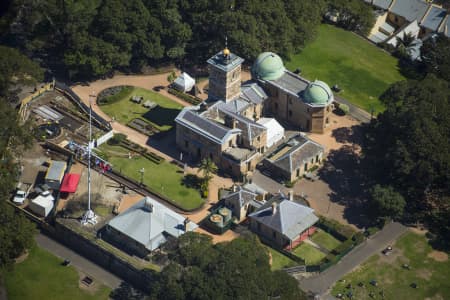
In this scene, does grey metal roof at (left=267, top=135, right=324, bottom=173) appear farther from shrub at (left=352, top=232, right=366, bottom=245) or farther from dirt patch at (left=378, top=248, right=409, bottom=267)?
dirt patch at (left=378, top=248, right=409, bottom=267)

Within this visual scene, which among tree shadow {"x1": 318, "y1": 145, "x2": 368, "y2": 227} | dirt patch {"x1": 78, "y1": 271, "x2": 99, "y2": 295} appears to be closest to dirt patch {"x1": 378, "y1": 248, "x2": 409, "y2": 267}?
tree shadow {"x1": 318, "y1": 145, "x2": 368, "y2": 227}

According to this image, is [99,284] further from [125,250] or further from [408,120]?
[408,120]

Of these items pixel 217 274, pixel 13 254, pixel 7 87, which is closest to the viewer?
pixel 217 274

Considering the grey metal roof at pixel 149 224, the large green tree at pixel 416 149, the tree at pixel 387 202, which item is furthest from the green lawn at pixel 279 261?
the large green tree at pixel 416 149

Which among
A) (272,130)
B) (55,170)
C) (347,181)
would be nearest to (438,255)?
(347,181)

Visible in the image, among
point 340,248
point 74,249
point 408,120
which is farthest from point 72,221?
point 408,120

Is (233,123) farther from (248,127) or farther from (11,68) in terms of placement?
(11,68)
